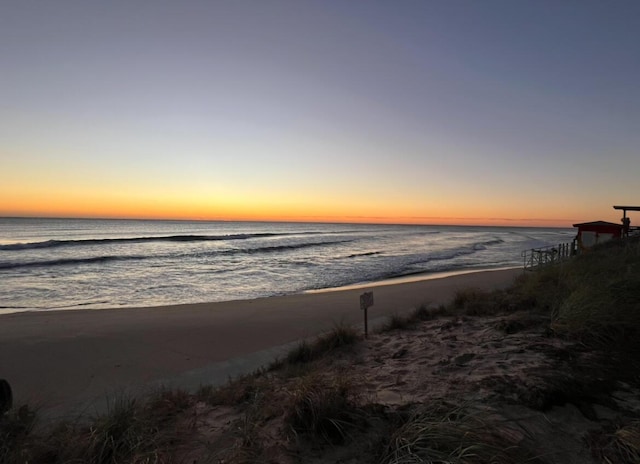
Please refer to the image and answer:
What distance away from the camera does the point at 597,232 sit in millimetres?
23812

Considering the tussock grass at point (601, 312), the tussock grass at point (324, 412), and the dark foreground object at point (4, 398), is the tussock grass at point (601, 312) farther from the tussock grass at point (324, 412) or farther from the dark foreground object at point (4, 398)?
the dark foreground object at point (4, 398)

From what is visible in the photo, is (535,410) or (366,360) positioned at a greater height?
(535,410)

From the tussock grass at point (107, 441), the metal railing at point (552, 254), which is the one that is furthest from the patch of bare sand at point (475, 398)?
the metal railing at point (552, 254)

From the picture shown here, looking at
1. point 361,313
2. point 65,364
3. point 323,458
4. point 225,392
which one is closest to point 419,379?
point 323,458

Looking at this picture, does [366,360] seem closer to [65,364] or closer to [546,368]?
[546,368]

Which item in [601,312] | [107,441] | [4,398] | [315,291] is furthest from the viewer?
[315,291]

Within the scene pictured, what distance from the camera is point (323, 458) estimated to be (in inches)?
124

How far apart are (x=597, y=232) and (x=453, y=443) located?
26.2 m

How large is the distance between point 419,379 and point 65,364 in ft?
22.0

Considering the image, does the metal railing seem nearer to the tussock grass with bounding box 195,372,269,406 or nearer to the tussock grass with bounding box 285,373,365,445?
the tussock grass with bounding box 195,372,269,406

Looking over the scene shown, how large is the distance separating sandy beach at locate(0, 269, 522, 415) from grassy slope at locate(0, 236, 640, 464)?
1.02 metres

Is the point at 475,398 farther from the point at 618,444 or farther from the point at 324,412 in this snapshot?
the point at 324,412

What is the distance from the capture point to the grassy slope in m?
2.89

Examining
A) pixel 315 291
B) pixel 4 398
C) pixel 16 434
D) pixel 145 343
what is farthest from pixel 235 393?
pixel 315 291
